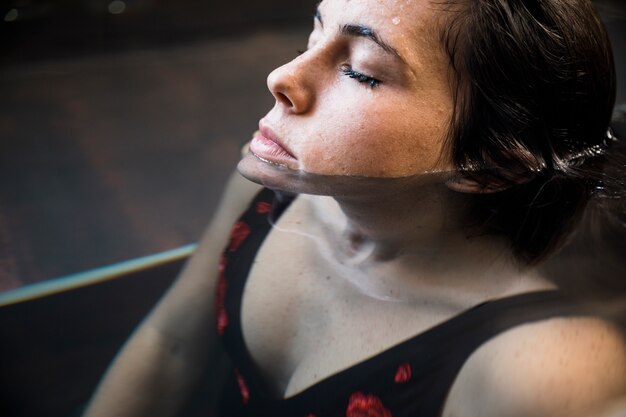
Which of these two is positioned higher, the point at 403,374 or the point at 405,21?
the point at 405,21

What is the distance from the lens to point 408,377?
1.64 ft

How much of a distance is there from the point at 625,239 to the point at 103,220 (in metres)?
0.66

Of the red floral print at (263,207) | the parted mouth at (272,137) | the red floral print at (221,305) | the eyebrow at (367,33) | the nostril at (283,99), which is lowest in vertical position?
the red floral print at (221,305)

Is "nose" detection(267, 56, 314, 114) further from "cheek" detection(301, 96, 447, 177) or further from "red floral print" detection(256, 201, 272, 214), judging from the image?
"red floral print" detection(256, 201, 272, 214)

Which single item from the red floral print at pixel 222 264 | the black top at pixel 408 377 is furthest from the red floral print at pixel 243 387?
the red floral print at pixel 222 264

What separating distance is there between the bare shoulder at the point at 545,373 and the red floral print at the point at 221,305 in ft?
0.77

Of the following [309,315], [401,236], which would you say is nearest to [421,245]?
[401,236]

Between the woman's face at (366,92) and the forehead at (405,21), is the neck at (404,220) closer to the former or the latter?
the woman's face at (366,92)

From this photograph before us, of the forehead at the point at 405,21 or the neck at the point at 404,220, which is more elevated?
the forehead at the point at 405,21

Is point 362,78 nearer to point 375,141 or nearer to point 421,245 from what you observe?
point 375,141

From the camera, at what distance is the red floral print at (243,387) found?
54 cm

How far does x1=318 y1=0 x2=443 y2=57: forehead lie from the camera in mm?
551

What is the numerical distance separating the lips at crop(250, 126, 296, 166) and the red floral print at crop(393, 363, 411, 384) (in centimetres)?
22

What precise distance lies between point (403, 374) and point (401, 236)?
0.16m
